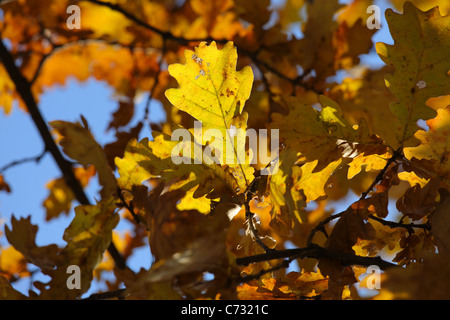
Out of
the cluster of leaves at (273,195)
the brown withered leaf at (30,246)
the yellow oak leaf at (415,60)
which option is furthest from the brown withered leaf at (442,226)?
the brown withered leaf at (30,246)

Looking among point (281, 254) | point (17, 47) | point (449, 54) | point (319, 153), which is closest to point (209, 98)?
point (319, 153)

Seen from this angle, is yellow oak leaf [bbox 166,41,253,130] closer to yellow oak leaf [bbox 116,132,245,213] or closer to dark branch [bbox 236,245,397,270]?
yellow oak leaf [bbox 116,132,245,213]

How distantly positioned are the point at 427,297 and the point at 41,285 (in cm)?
80

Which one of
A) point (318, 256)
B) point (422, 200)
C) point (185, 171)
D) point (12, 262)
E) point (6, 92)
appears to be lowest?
point (318, 256)

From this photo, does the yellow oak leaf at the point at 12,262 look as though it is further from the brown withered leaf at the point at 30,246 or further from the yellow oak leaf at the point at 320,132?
the yellow oak leaf at the point at 320,132

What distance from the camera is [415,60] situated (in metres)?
1.00

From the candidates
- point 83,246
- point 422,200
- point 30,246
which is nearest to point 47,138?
point 30,246

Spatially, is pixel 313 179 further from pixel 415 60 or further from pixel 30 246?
pixel 30 246

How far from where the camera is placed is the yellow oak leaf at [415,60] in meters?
0.98

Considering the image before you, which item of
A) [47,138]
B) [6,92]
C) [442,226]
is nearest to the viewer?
[442,226]

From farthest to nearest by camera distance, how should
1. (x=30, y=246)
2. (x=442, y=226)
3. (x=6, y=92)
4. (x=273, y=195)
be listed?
1. (x=6, y=92)
2. (x=30, y=246)
3. (x=273, y=195)
4. (x=442, y=226)

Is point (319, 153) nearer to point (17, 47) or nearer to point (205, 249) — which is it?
point (205, 249)

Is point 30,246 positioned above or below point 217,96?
below

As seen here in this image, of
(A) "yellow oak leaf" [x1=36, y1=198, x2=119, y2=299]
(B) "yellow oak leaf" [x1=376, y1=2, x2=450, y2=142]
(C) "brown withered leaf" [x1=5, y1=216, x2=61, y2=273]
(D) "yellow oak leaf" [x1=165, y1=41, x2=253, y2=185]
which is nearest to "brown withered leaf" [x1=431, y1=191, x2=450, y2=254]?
(B) "yellow oak leaf" [x1=376, y1=2, x2=450, y2=142]
